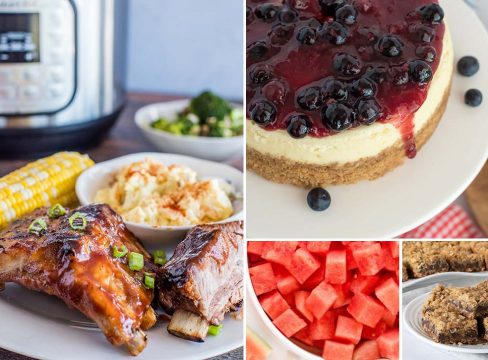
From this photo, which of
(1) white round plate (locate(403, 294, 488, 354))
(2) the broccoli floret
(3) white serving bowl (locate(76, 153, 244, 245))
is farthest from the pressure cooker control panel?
(1) white round plate (locate(403, 294, 488, 354))

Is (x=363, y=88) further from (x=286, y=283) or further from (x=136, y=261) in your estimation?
(x=136, y=261)

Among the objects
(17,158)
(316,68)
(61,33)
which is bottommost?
(17,158)

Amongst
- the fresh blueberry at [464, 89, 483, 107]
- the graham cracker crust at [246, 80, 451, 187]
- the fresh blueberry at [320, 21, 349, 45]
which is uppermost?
the fresh blueberry at [320, 21, 349, 45]

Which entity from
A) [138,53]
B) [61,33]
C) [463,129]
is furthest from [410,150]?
[138,53]

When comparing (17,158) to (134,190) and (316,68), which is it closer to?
(134,190)

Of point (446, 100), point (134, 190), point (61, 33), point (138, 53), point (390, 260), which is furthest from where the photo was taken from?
point (138, 53)

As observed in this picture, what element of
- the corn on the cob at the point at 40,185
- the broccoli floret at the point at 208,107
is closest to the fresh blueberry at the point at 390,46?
the corn on the cob at the point at 40,185

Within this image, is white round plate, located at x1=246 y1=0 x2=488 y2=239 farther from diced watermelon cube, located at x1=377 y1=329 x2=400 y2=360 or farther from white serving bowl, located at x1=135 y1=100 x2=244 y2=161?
white serving bowl, located at x1=135 y1=100 x2=244 y2=161
